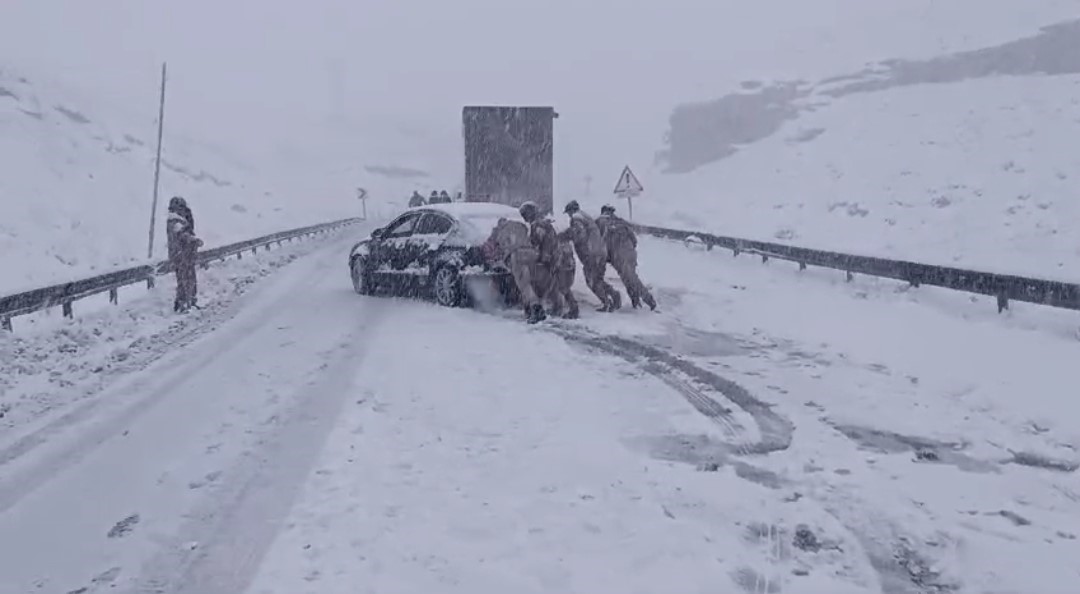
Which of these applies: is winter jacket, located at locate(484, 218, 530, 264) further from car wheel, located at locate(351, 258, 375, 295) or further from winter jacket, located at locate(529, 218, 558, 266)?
car wheel, located at locate(351, 258, 375, 295)

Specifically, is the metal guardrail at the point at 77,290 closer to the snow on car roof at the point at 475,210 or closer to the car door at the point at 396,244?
the car door at the point at 396,244

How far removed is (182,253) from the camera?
12914mm

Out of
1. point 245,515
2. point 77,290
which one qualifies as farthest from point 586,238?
A: point 245,515

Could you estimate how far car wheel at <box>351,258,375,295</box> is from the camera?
14495 millimetres

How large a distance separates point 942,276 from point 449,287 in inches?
286

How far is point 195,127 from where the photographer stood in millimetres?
77938

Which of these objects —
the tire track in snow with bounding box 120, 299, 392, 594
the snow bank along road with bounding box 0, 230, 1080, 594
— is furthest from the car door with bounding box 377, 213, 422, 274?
the tire track in snow with bounding box 120, 299, 392, 594

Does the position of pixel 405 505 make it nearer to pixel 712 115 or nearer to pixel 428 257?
pixel 428 257

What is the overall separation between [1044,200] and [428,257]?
26209mm

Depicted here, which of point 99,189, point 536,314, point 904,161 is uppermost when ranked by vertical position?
point 904,161

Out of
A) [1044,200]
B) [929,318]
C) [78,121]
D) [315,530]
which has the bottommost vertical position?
[315,530]

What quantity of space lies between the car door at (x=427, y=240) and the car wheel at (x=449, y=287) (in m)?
0.36

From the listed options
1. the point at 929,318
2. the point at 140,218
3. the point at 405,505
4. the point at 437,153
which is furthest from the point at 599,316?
the point at 437,153

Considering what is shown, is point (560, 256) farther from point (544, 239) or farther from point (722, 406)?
point (722, 406)
